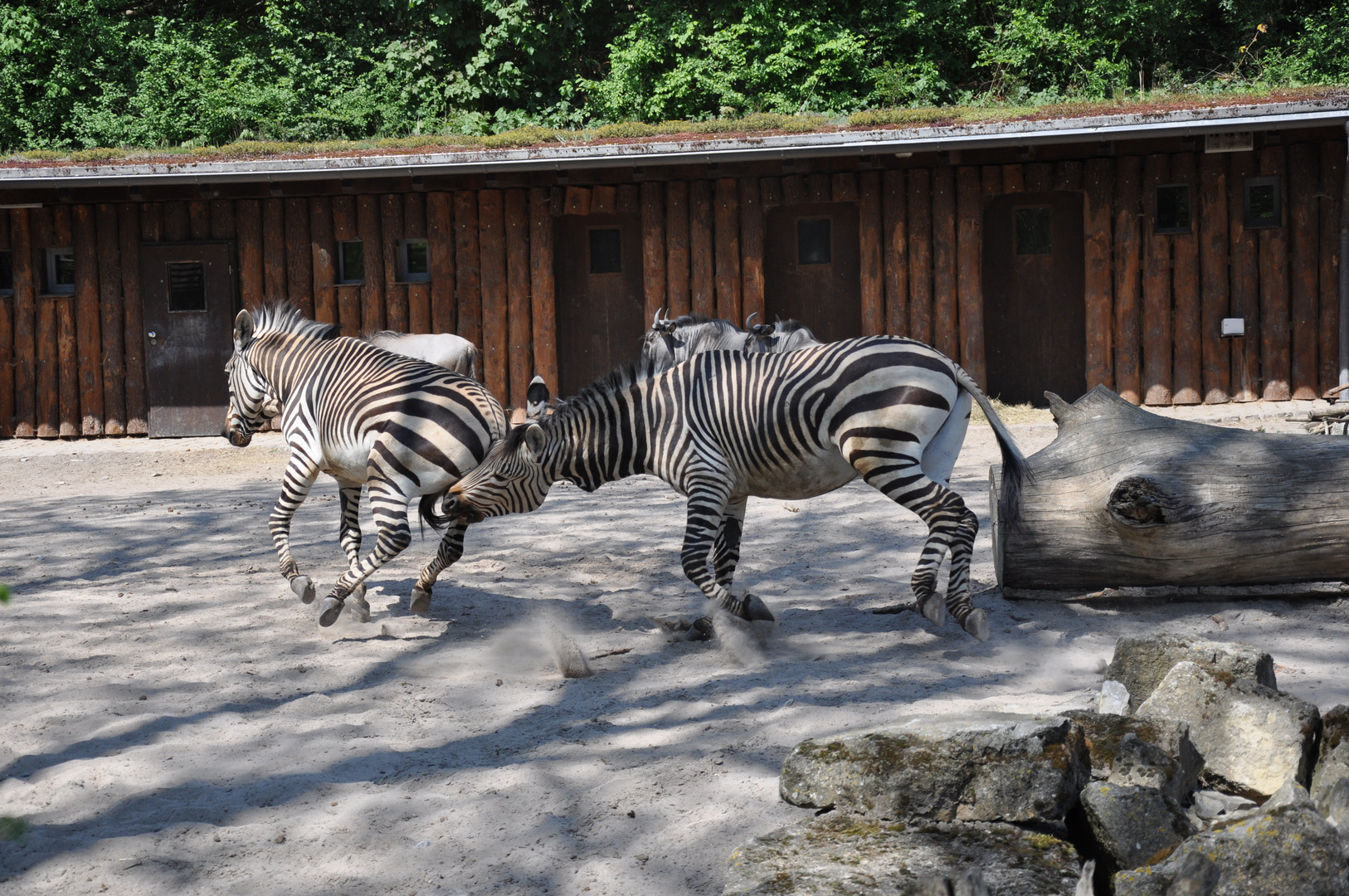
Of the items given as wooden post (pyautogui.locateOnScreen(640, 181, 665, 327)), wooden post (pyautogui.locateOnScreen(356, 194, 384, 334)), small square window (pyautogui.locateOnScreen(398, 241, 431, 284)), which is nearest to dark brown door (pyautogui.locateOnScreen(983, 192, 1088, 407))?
wooden post (pyautogui.locateOnScreen(640, 181, 665, 327))

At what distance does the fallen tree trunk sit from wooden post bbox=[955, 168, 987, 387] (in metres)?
7.94

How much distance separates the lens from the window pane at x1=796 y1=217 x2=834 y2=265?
1462cm

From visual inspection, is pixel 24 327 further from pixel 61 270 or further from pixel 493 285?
pixel 493 285

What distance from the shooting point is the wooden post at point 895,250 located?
13703mm

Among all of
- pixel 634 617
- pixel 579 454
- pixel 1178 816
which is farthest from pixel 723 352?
pixel 1178 816

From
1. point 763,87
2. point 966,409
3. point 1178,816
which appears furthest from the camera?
point 763,87

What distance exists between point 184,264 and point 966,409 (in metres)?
11.8

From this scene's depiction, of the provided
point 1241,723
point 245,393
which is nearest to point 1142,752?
point 1241,723

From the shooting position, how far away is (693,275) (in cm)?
1395

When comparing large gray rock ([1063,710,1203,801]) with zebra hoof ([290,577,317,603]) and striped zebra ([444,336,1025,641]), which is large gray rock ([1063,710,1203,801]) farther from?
zebra hoof ([290,577,317,603])

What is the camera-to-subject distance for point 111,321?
1473 centimetres

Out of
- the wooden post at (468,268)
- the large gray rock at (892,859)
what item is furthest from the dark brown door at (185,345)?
the large gray rock at (892,859)

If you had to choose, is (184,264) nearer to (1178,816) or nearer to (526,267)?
(526,267)

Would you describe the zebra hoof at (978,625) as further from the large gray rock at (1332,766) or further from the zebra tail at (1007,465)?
the large gray rock at (1332,766)
